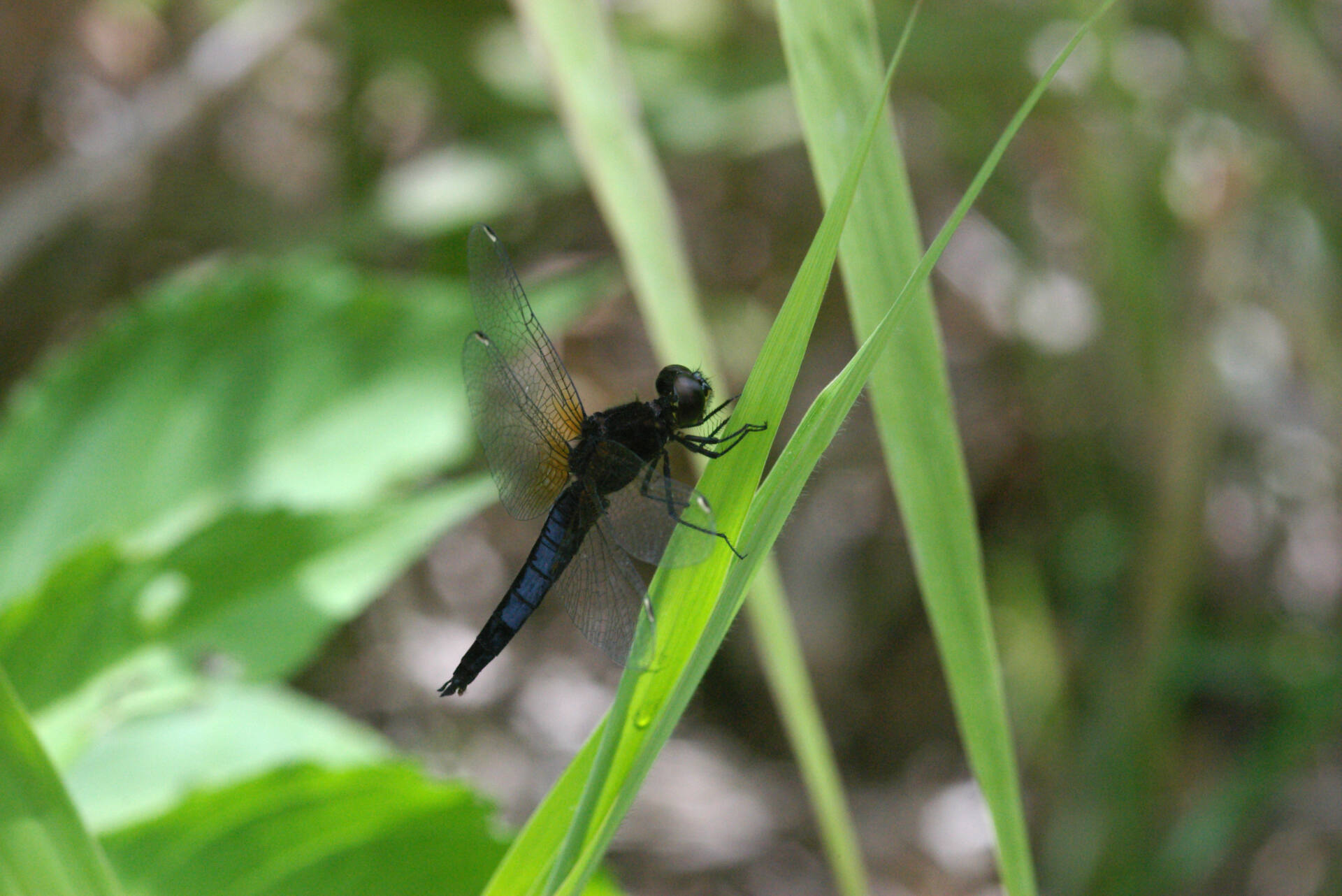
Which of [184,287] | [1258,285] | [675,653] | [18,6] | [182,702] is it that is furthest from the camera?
[18,6]

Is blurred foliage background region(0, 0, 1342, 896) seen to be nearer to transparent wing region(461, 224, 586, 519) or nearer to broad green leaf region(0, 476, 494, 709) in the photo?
transparent wing region(461, 224, 586, 519)

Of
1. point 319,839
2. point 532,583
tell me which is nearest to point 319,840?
point 319,839

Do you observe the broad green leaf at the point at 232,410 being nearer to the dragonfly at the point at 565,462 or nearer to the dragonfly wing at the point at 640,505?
the dragonfly at the point at 565,462

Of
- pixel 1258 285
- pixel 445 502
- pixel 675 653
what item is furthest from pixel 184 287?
pixel 1258 285

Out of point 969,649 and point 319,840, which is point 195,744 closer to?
point 319,840

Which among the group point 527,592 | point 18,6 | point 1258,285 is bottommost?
point 527,592

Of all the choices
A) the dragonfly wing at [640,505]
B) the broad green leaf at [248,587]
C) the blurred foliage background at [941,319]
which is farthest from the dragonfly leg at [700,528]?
the blurred foliage background at [941,319]

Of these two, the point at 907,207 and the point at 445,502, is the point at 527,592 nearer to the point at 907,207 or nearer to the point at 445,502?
the point at 445,502
